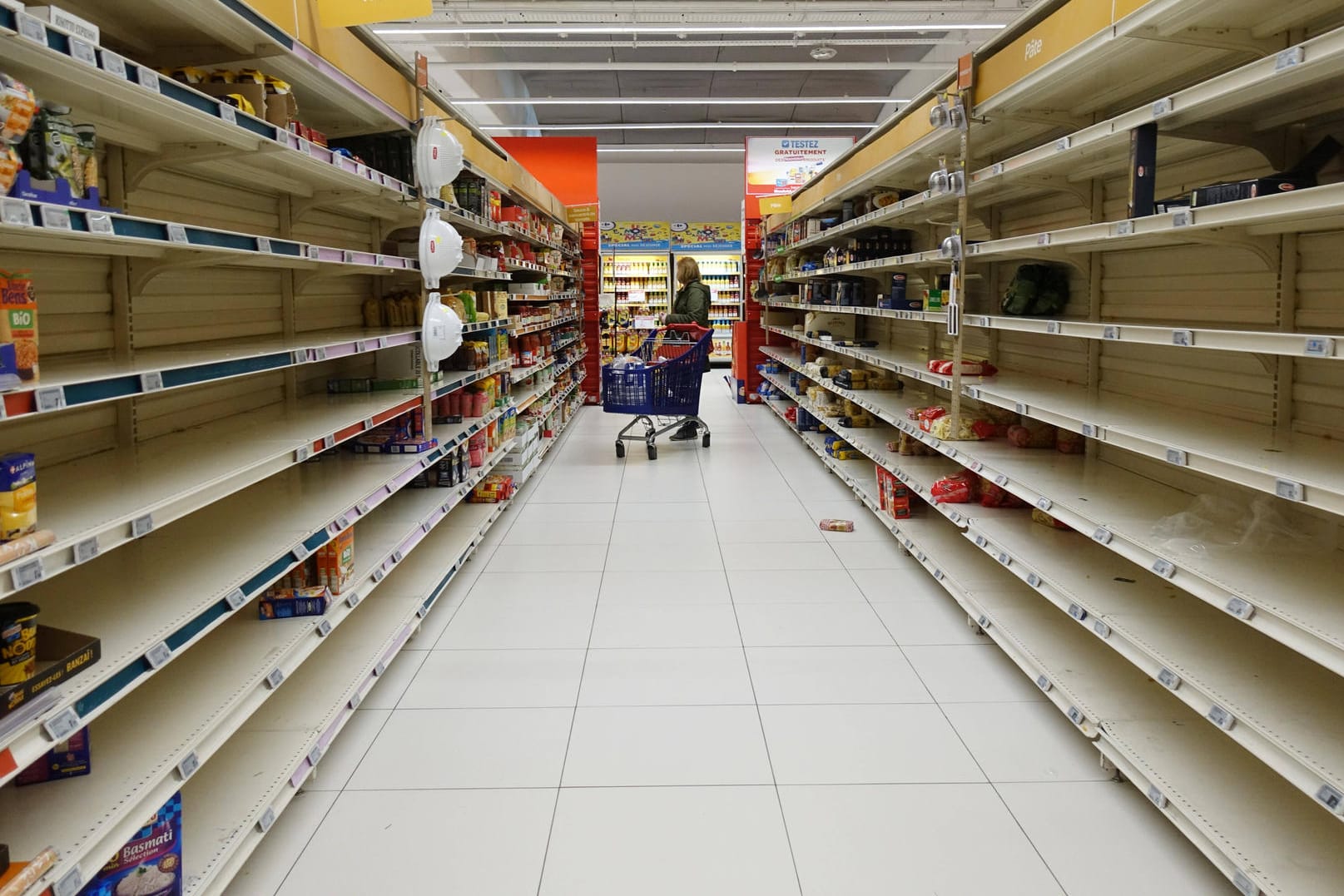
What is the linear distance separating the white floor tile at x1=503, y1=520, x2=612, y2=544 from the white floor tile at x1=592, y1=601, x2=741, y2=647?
118 cm

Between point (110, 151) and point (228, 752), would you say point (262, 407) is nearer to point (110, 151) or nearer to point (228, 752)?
point (110, 151)

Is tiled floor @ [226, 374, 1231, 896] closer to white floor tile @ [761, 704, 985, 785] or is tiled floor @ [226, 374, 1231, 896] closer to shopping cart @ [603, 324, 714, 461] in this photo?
white floor tile @ [761, 704, 985, 785]

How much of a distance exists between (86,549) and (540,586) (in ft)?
9.55

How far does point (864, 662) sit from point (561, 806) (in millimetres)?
1435

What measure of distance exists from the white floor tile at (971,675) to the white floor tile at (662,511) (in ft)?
8.06

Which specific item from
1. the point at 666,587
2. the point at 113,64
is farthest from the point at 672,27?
the point at 113,64

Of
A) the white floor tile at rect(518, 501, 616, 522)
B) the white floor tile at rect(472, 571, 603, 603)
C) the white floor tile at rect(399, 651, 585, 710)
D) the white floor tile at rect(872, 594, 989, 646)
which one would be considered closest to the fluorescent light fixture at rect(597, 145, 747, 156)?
the white floor tile at rect(518, 501, 616, 522)

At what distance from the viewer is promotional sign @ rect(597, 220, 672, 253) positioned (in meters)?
17.4

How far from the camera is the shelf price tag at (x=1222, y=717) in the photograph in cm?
205

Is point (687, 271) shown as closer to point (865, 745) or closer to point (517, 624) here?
point (517, 624)

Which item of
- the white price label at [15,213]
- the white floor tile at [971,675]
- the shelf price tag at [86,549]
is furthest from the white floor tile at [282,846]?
the white floor tile at [971,675]

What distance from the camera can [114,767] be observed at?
1.87 meters

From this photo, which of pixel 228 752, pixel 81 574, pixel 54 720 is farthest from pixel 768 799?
pixel 81 574

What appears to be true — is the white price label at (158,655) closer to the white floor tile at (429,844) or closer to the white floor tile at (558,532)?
the white floor tile at (429,844)
